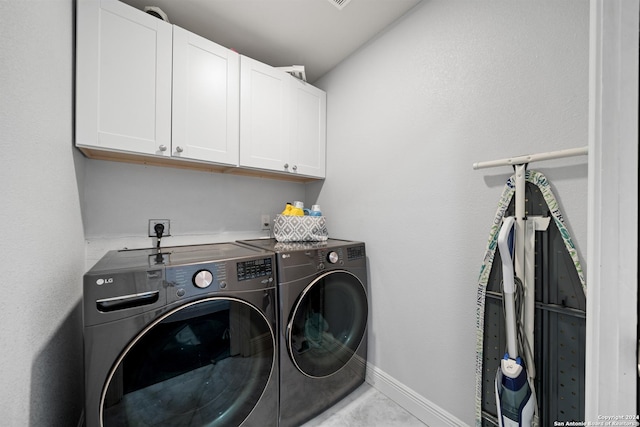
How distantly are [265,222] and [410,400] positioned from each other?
1.59m

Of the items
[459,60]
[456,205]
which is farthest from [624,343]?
[459,60]

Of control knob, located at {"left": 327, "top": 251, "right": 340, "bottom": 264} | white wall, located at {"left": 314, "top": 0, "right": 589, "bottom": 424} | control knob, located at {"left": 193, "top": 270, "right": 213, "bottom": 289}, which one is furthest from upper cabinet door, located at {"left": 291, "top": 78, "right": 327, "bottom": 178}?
control knob, located at {"left": 193, "top": 270, "right": 213, "bottom": 289}

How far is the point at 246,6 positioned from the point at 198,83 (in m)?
0.52

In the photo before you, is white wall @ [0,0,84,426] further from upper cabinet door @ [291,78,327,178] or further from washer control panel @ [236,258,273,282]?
upper cabinet door @ [291,78,327,178]

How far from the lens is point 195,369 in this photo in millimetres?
1009

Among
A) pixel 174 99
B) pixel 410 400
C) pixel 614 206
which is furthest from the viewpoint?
pixel 410 400

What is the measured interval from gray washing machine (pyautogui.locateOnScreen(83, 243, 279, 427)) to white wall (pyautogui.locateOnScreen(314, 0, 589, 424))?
32.0 inches

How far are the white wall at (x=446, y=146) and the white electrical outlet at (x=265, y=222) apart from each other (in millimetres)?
695

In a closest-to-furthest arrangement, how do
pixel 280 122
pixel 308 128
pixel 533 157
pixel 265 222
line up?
pixel 533 157
pixel 280 122
pixel 308 128
pixel 265 222

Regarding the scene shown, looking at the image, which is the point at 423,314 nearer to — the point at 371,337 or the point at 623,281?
the point at 371,337

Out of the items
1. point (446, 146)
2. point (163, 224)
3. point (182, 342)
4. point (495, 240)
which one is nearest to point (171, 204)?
point (163, 224)

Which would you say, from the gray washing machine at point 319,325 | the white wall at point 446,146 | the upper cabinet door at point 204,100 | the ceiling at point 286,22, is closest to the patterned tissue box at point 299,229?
the gray washing machine at point 319,325

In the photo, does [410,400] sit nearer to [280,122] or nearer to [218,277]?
[218,277]

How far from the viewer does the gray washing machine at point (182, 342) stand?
31.9 inches
